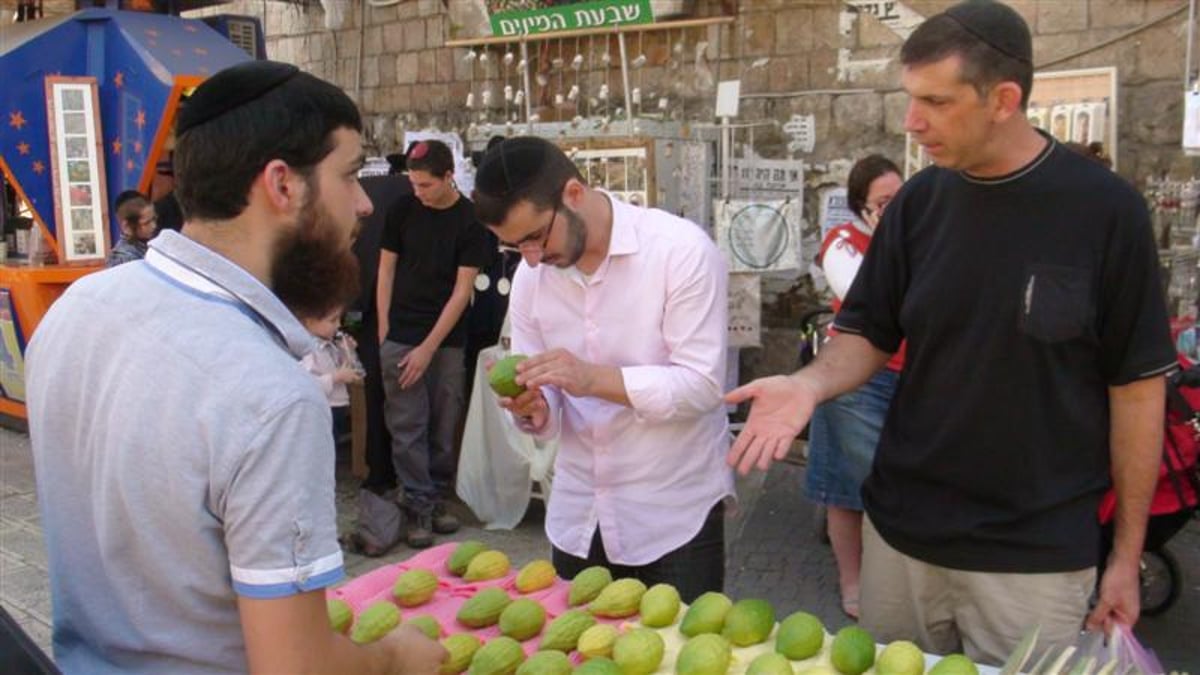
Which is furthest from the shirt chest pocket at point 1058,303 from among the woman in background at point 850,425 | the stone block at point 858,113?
the stone block at point 858,113

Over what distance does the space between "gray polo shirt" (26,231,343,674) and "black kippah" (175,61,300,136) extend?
0.56 ft

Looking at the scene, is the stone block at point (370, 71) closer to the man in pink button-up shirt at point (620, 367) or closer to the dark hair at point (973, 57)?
the man in pink button-up shirt at point (620, 367)

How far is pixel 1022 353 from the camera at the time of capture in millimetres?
2064

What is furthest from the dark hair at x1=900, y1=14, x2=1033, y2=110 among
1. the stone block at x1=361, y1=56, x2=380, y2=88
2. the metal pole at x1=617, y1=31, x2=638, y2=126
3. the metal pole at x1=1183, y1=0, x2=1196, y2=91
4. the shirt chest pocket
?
the stone block at x1=361, y1=56, x2=380, y2=88

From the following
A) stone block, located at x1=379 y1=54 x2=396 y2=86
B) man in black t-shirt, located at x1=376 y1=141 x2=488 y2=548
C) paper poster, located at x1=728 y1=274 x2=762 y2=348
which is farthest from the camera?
stone block, located at x1=379 y1=54 x2=396 y2=86

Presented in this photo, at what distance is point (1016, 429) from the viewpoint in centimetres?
209

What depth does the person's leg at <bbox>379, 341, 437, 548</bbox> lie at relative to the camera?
5.36 meters

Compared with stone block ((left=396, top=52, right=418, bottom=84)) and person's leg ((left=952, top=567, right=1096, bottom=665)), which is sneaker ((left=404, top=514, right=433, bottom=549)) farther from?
stone block ((left=396, top=52, right=418, bottom=84))

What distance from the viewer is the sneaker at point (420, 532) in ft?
17.5

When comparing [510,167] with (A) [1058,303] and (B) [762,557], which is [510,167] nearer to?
(A) [1058,303]

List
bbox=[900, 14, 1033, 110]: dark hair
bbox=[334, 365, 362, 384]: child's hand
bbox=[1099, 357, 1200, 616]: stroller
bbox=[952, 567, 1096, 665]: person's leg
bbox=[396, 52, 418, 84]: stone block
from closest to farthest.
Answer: bbox=[900, 14, 1033, 110]: dark hair, bbox=[952, 567, 1096, 665]: person's leg, bbox=[1099, 357, 1200, 616]: stroller, bbox=[334, 365, 362, 384]: child's hand, bbox=[396, 52, 418, 84]: stone block

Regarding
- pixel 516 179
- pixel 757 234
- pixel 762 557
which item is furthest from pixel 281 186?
pixel 757 234

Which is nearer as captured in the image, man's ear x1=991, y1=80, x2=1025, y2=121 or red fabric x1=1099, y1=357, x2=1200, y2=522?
man's ear x1=991, y1=80, x2=1025, y2=121

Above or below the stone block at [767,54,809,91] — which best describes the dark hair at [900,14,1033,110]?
below
